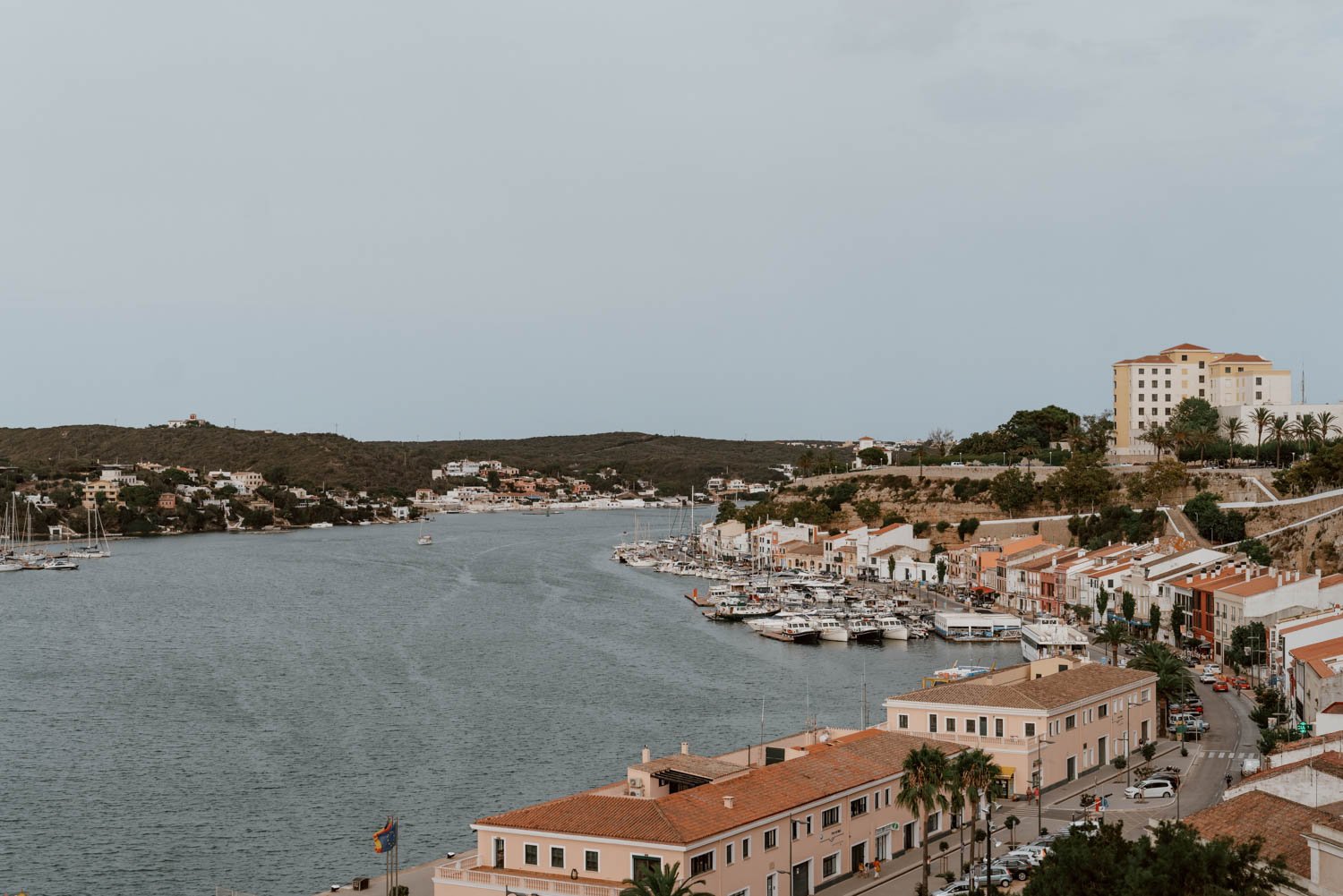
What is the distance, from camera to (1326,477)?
67.2 m

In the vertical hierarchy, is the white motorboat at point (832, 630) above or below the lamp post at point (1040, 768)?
below

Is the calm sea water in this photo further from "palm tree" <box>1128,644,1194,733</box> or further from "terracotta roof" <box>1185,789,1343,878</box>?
"terracotta roof" <box>1185,789,1343,878</box>

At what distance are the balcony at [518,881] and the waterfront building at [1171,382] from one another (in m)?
80.1

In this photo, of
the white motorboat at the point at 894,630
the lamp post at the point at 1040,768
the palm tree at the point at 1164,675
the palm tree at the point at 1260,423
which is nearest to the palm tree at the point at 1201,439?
the palm tree at the point at 1260,423

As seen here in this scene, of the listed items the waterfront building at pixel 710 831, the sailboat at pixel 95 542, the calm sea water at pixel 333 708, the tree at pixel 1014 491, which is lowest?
the calm sea water at pixel 333 708

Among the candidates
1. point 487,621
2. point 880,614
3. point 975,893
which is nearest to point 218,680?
point 487,621

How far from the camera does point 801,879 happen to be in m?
22.8

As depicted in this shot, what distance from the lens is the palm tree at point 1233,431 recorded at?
83188mm

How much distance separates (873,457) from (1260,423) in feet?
164

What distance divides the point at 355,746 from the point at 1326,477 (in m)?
49.9

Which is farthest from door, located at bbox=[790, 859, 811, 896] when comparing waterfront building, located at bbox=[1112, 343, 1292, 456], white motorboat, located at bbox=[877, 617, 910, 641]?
waterfront building, located at bbox=[1112, 343, 1292, 456]

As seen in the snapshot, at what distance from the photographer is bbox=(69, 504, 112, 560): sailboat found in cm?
11631

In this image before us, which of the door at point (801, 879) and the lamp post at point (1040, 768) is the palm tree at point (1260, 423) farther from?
the door at point (801, 879)

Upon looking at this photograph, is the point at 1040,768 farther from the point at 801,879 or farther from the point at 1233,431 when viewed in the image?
the point at 1233,431
